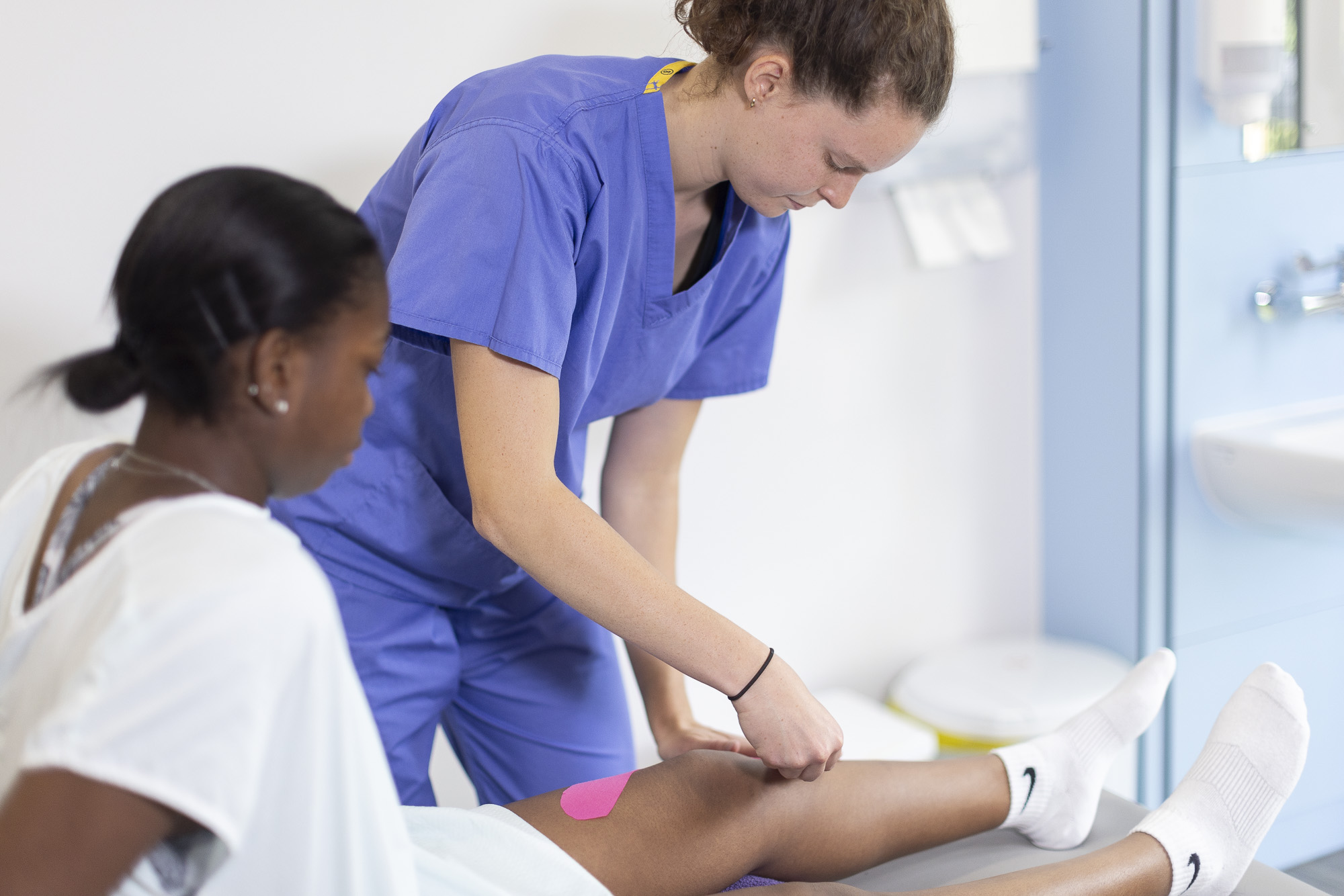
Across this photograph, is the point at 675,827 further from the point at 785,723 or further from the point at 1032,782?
the point at 1032,782

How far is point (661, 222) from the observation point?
3.80 feet

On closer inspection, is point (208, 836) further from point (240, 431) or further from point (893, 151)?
point (893, 151)

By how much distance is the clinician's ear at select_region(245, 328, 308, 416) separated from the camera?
691 millimetres

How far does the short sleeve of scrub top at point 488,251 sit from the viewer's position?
1002 millimetres

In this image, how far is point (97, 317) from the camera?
1.44 m

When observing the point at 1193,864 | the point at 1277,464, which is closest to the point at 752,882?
the point at 1193,864

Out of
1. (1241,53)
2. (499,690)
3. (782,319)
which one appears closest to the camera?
(499,690)

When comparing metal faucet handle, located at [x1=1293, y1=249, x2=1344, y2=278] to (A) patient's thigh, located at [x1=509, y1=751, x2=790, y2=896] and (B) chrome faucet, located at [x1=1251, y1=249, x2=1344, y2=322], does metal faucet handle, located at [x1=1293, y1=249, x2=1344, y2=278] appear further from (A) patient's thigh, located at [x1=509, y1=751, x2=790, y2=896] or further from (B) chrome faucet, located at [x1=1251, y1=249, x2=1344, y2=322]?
(A) patient's thigh, located at [x1=509, y1=751, x2=790, y2=896]

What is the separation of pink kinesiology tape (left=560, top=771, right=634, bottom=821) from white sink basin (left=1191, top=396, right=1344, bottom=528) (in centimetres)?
121

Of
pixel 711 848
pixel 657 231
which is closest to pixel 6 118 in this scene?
pixel 657 231

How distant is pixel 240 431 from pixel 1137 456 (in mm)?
1605

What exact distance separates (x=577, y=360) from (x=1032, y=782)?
27.8 inches

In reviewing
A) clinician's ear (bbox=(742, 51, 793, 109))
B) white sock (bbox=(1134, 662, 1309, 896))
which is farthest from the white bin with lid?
clinician's ear (bbox=(742, 51, 793, 109))

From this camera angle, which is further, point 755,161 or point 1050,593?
point 1050,593
